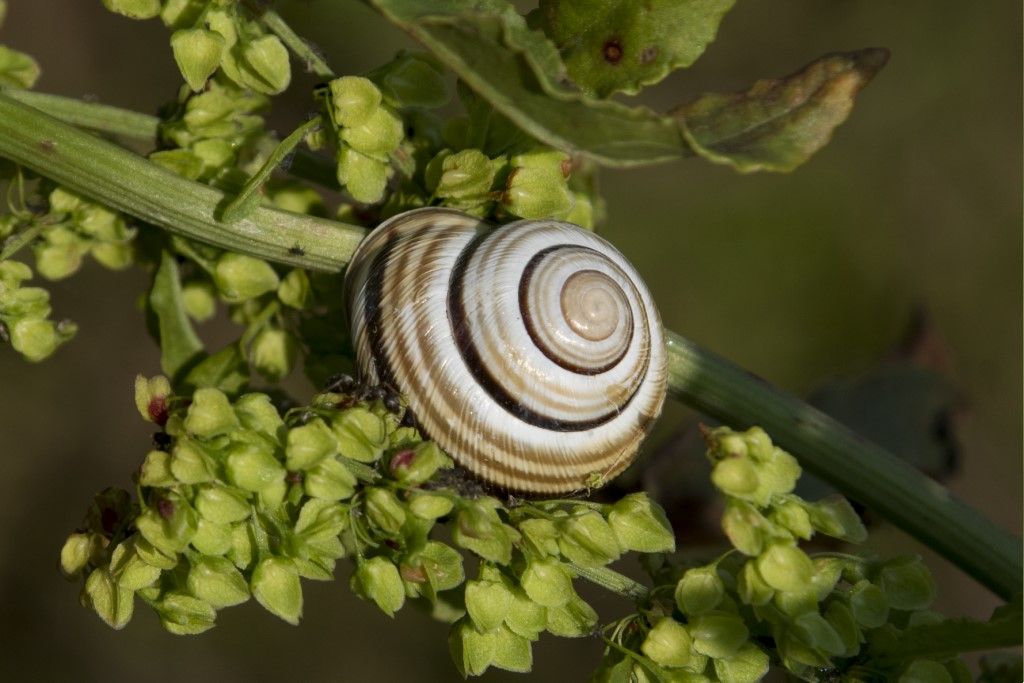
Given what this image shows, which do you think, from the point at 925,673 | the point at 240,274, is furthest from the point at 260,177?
the point at 925,673

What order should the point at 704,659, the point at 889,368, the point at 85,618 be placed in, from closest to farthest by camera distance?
1. the point at 704,659
2. the point at 889,368
3. the point at 85,618

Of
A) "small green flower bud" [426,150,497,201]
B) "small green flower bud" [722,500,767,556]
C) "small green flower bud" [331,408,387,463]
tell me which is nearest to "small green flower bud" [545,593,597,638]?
"small green flower bud" [722,500,767,556]

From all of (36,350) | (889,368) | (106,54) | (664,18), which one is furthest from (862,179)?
(36,350)

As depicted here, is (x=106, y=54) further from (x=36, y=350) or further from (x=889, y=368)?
(x=889, y=368)

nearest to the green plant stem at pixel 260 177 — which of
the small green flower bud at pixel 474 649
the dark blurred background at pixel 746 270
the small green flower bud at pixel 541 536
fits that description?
the small green flower bud at pixel 541 536

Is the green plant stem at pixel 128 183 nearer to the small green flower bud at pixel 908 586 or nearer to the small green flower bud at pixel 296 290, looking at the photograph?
the small green flower bud at pixel 296 290

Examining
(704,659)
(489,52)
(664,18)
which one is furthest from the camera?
(664,18)
